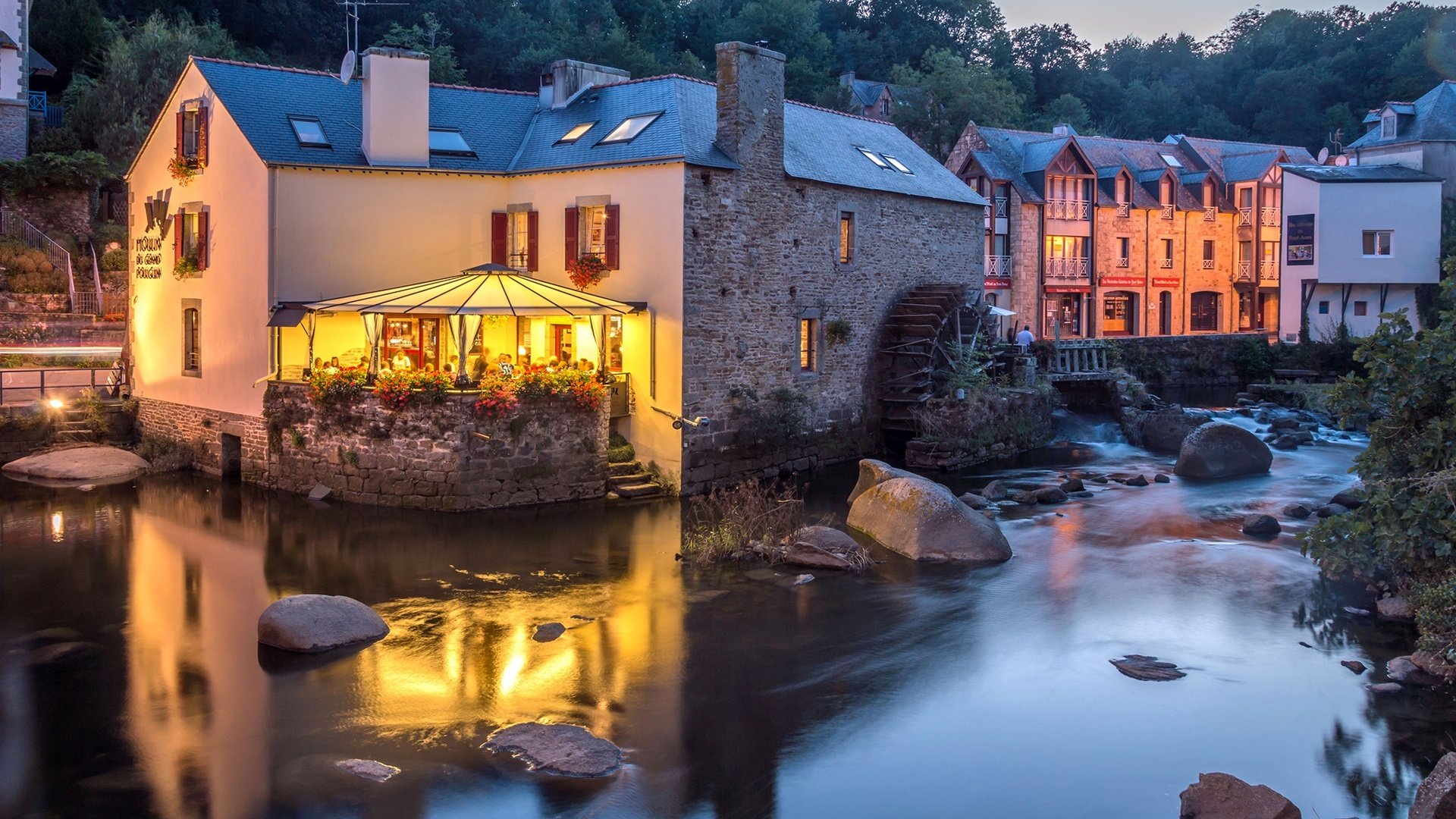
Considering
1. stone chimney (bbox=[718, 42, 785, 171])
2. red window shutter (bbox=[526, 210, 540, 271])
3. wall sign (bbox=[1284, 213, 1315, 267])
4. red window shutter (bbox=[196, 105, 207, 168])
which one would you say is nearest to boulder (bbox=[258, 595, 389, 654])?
red window shutter (bbox=[526, 210, 540, 271])

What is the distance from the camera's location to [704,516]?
19.4m

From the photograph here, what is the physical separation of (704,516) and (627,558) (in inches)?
111

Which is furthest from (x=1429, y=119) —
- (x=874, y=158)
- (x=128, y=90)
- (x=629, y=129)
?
(x=128, y=90)

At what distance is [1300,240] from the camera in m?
40.9

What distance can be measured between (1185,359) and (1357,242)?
6636 millimetres

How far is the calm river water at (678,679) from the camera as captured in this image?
30.5ft

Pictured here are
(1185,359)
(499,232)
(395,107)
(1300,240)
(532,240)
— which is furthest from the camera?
(1300,240)

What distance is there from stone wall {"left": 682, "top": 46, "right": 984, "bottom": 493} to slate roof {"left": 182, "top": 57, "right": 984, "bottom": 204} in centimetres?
59

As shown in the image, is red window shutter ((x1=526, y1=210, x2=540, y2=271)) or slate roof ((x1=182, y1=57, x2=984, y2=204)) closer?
slate roof ((x1=182, y1=57, x2=984, y2=204))

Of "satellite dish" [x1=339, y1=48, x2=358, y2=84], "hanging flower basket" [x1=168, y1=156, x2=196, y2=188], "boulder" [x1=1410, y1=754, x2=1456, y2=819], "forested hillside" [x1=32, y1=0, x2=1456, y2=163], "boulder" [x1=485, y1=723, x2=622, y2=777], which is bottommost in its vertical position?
"boulder" [x1=485, y1=723, x2=622, y2=777]

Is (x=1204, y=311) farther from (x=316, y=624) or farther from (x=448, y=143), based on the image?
(x=316, y=624)

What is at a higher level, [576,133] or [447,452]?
[576,133]

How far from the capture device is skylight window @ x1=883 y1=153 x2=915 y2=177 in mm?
28094

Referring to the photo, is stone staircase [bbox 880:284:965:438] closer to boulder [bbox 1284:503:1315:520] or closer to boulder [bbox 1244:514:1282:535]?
boulder [bbox 1284:503:1315:520]
